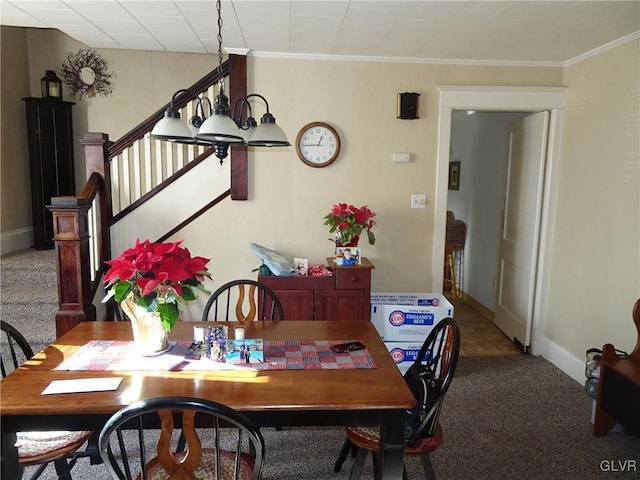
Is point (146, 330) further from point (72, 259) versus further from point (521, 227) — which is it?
point (521, 227)

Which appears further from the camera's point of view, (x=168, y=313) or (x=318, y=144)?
(x=318, y=144)

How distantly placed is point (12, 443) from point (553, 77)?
4.26 metres

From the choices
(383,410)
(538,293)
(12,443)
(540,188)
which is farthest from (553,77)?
(12,443)

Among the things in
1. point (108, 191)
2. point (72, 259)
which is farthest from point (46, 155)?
point (72, 259)

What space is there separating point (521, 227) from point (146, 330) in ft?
11.3

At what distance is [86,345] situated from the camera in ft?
6.70

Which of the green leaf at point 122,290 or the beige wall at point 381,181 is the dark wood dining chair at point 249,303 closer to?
the beige wall at point 381,181

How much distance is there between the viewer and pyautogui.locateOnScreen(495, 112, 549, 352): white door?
3.87 meters

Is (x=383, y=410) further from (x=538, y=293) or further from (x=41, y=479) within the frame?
(x=538, y=293)

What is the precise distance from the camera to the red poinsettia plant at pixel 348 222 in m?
3.44

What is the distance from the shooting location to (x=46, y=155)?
469cm

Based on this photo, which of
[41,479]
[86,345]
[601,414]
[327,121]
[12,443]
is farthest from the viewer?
[327,121]

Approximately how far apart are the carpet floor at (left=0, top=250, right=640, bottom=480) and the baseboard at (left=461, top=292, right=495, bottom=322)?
145 centimetres

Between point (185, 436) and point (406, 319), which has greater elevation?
point (185, 436)
